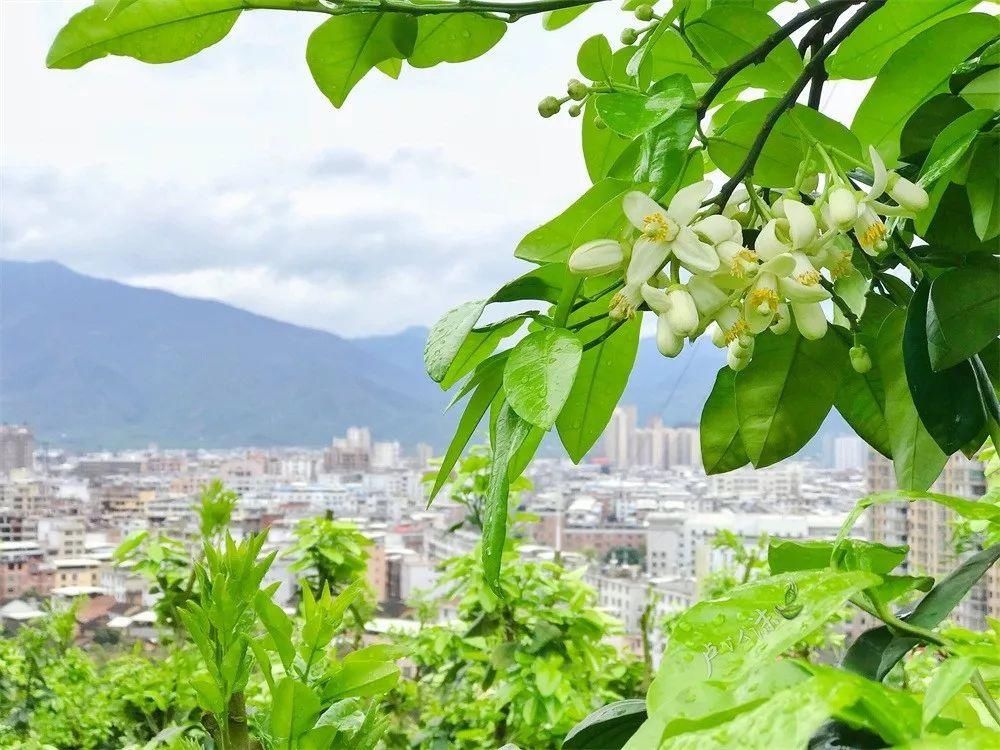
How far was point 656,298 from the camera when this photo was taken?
0.23 m

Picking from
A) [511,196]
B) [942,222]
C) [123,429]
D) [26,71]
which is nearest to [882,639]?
[942,222]

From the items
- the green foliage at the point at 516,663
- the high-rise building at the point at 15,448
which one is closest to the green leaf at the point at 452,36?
the green foliage at the point at 516,663

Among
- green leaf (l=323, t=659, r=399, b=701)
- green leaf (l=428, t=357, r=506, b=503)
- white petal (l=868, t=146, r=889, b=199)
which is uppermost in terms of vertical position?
white petal (l=868, t=146, r=889, b=199)

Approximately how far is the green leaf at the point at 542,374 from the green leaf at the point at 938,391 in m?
0.11

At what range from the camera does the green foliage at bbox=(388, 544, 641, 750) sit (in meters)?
0.98

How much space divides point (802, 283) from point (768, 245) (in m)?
0.01

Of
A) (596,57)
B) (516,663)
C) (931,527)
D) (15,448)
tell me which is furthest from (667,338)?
(15,448)

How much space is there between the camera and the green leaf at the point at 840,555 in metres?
0.20

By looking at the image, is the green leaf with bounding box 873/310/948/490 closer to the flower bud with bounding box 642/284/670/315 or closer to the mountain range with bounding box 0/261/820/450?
the flower bud with bounding box 642/284/670/315

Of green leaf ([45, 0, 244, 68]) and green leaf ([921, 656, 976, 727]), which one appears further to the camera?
green leaf ([45, 0, 244, 68])

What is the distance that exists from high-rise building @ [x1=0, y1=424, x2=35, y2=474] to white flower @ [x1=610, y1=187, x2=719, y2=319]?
1.78 meters

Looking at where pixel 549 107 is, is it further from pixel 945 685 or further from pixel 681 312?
pixel 945 685

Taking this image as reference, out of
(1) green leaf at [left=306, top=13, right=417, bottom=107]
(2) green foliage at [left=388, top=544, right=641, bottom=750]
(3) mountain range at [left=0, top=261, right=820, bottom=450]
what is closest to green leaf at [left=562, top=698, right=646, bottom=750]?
(1) green leaf at [left=306, top=13, right=417, bottom=107]

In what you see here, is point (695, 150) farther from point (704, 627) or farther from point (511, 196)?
point (511, 196)
